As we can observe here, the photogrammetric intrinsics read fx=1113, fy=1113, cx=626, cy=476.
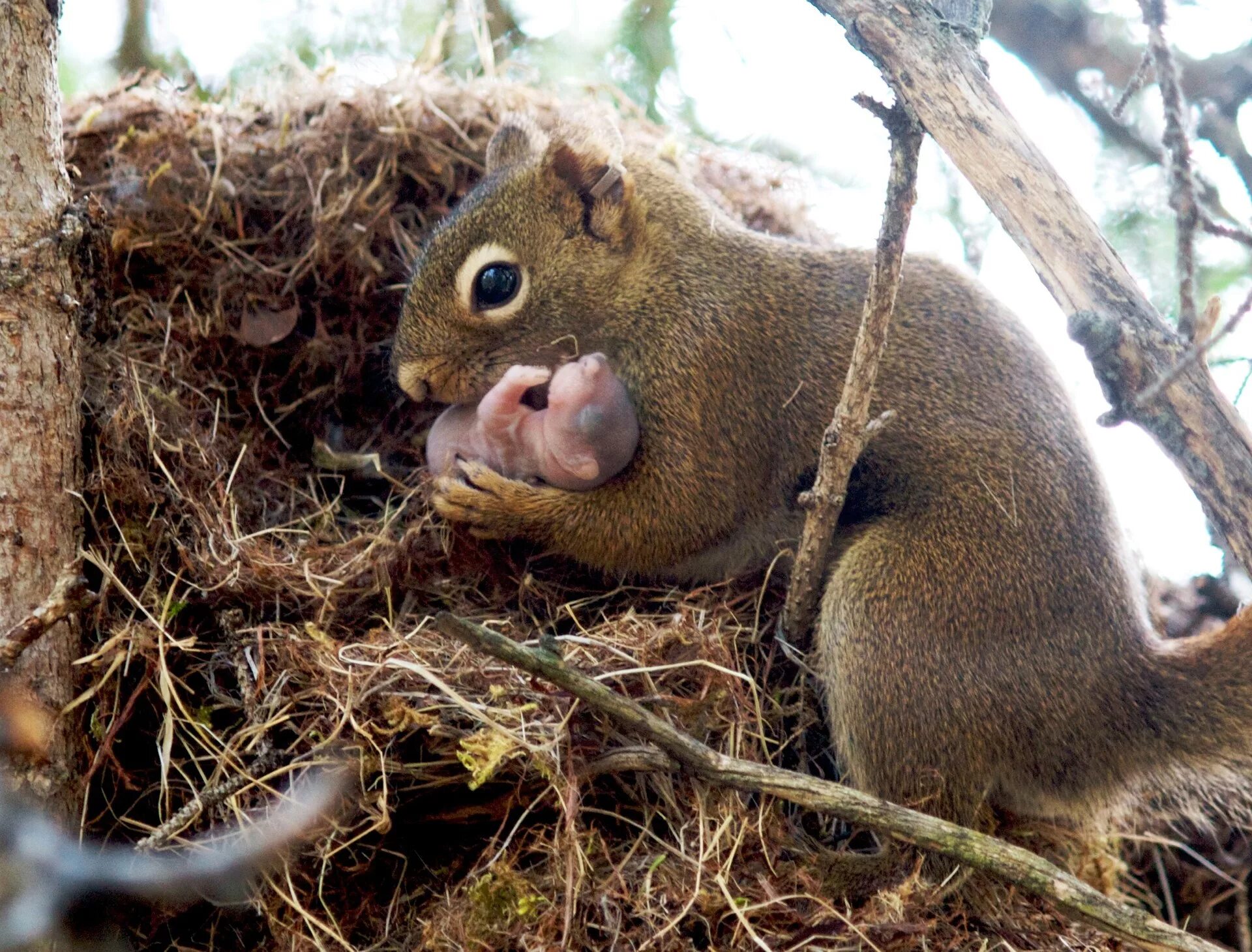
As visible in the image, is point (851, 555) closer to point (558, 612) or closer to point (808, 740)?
point (808, 740)

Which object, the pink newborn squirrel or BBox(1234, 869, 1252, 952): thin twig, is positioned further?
BBox(1234, 869, 1252, 952): thin twig

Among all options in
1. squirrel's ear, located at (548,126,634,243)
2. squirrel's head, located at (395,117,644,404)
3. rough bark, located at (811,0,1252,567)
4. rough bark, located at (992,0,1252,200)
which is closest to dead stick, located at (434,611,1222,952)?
rough bark, located at (811,0,1252,567)

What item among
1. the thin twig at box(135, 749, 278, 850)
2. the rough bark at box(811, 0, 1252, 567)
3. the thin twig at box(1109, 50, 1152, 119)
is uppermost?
the thin twig at box(1109, 50, 1152, 119)

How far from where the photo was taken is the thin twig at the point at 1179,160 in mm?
2029

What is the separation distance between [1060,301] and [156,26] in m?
3.74

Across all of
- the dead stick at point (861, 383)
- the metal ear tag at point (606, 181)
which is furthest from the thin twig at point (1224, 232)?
the metal ear tag at point (606, 181)

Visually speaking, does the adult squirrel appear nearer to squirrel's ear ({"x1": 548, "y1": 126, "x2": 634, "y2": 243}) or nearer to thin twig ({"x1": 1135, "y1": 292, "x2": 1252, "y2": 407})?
squirrel's ear ({"x1": 548, "y1": 126, "x2": 634, "y2": 243})

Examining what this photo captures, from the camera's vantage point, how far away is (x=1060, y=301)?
85.0 inches

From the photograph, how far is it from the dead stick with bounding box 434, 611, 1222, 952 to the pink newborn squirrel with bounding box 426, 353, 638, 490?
2.99 ft

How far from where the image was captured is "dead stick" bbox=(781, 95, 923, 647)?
2.24 metres

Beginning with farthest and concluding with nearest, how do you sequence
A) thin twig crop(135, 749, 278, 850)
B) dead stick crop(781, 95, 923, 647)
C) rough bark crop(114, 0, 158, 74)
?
rough bark crop(114, 0, 158, 74) → thin twig crop(135, 749, 278, 850) → dead stick crop(781, 95, 923, 647)

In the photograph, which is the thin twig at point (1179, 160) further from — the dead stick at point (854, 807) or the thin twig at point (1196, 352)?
the dead stick at point (854, 807)

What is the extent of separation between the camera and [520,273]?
3328 mm

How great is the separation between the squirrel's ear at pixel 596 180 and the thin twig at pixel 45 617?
1789 millimetres
